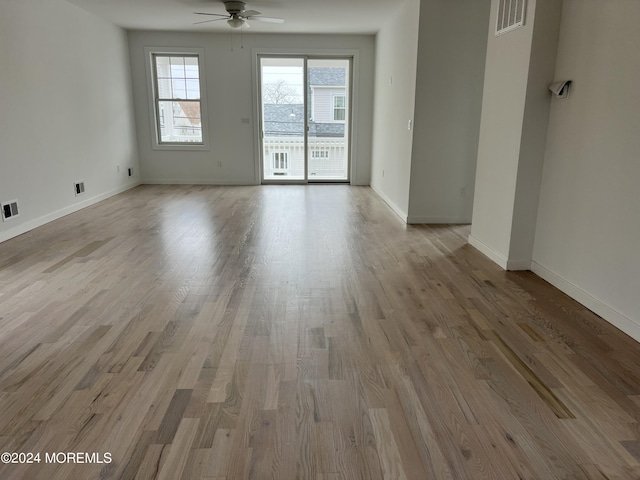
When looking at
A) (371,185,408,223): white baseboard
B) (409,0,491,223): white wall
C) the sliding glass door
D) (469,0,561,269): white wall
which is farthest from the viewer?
the sliding glass door

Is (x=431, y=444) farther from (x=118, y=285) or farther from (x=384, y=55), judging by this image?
(x=384, y=55)

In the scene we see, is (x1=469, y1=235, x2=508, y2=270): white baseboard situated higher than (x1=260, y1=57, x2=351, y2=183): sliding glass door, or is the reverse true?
(x1=260, y1=57, x2=351, y2=183): sliding glass door

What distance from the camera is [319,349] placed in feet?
7.68

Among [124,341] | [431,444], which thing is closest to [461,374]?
[431,444]

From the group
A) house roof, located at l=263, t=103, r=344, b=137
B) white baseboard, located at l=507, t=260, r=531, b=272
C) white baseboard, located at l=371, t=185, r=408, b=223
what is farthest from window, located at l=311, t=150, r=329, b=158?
white baseboard, located at l=507, t=260, r=531, b=272

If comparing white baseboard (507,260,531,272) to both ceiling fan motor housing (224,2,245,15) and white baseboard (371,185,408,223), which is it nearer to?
white baseboard (371,185,408,223)

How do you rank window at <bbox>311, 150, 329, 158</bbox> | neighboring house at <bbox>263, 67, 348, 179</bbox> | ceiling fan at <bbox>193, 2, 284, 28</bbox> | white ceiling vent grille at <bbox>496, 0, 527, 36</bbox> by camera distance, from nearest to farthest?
white ceiling vent grille at <bbox>496, 0, 527, 36</bbox> → ceiling fan at <bbox>193, 2, 284, 28</bbox> → neighboring house at <bbox>263, 67, 348, 179</bbox> → window at <bbox>311, 150, 329, 158</bbox>

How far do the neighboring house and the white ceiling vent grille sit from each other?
4.62 metres

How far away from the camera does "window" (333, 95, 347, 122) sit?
8.44 metres

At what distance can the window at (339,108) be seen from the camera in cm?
844

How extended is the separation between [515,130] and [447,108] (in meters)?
1.64

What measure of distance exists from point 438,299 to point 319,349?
3.52 ft

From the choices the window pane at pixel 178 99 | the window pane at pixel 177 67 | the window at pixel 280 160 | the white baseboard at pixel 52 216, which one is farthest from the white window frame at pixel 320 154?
the white baseboard at pixel 52 216

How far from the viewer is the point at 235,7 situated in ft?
18.3
